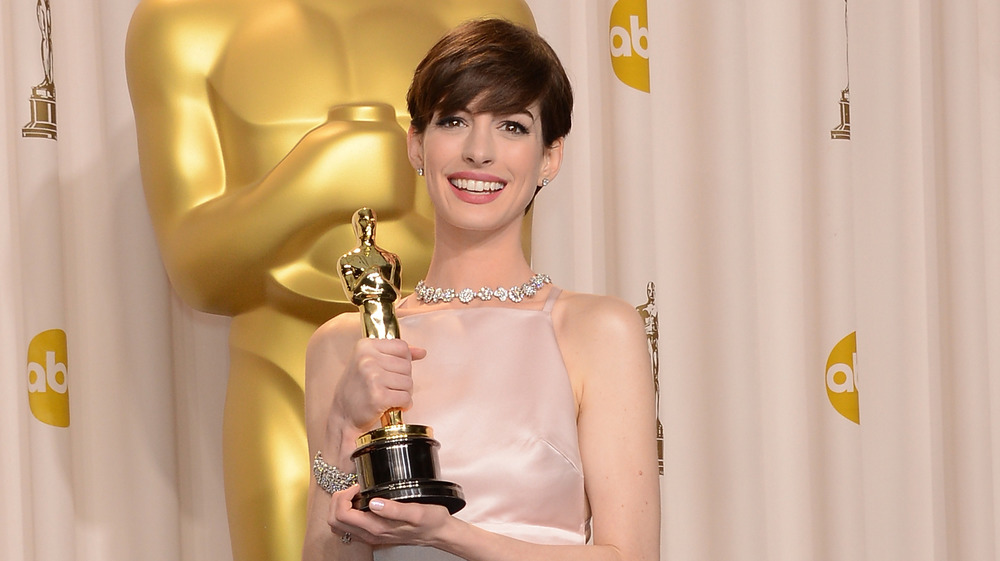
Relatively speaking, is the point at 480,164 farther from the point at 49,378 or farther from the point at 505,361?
the point at 49,378

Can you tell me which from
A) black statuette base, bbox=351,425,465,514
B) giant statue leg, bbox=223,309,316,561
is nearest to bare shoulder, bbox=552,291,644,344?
black statuette base, bbox=351,425,465,514

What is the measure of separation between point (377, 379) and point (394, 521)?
0.12 meters

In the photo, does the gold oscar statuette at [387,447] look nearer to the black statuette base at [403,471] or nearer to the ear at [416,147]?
the black statuette base at [403,471]

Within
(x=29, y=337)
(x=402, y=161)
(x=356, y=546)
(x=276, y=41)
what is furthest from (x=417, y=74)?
(x=29, y=337)


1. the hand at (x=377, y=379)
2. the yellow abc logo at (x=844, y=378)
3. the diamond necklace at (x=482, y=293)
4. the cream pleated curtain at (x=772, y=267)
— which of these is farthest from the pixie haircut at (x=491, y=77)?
the yellow abc logo at (x=844, y=378)

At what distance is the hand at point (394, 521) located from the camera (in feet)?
3.04

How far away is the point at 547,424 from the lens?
3.67 feet

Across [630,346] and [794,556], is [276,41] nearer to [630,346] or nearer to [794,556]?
[630,346]

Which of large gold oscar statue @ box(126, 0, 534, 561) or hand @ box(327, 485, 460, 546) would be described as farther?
large gold oscar statue @ box(126, 0, 534, 561)

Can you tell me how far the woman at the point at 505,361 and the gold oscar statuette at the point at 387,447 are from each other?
0.06 meters

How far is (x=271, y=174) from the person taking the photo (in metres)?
1.34

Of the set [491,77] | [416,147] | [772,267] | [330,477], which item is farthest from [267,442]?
[772,267]

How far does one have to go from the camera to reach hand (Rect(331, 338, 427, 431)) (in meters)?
1.00

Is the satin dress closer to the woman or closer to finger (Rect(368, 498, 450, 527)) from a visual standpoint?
the woman
